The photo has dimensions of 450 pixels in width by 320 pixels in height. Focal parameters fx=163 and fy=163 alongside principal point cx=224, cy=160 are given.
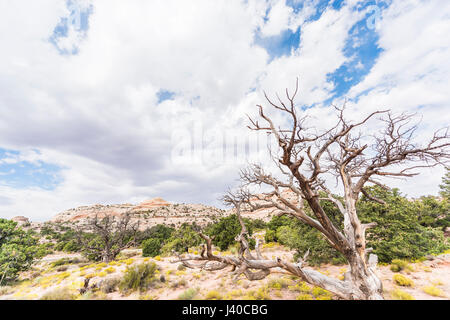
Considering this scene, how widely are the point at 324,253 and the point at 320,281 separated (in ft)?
21.5

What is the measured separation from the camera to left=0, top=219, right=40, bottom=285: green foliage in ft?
38.4

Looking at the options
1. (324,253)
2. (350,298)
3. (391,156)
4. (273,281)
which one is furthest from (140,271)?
(391,156)

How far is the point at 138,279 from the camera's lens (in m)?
8.33

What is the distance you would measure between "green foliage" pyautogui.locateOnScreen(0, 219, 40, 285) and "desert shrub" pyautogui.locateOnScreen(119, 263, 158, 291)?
387 inches

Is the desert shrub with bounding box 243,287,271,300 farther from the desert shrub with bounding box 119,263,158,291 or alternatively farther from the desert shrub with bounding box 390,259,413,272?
the desert shrub with bounding box 390,259,413,272

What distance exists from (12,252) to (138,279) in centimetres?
1284

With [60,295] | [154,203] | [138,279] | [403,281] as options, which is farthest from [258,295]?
[154,203]

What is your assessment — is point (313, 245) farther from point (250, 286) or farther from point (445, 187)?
point (445, 187)

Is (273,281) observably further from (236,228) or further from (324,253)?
(236,228)

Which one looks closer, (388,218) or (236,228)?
(388,218)

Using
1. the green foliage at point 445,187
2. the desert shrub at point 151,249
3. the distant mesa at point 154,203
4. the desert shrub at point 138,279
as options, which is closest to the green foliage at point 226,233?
the desert shrub at point 151,249

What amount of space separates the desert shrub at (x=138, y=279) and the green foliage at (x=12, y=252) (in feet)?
32.3
